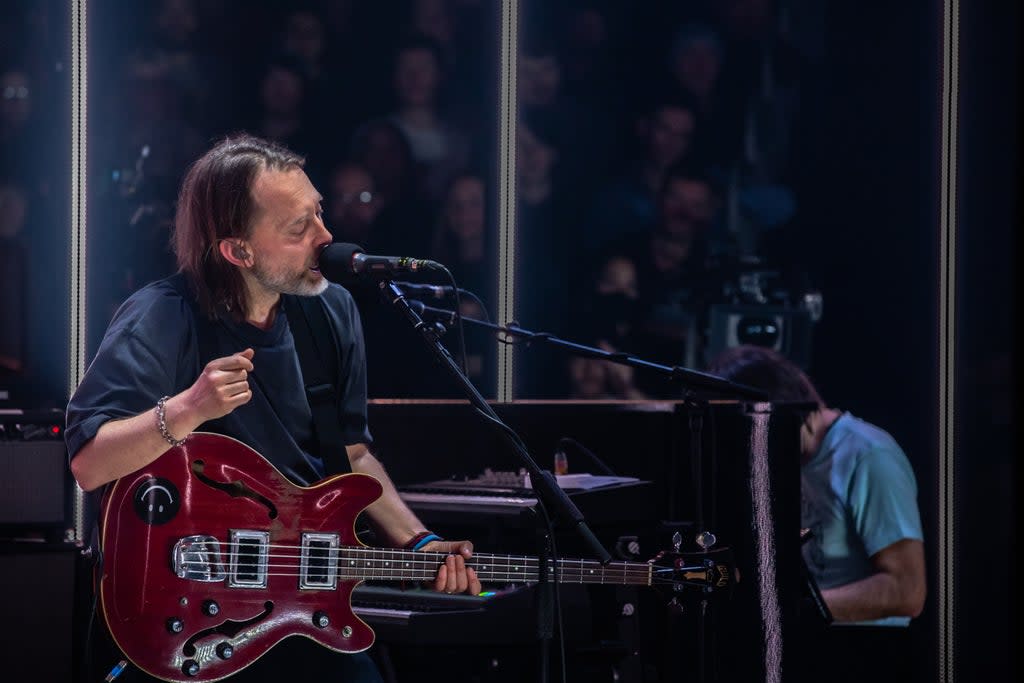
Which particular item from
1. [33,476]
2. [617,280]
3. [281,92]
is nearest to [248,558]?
[33,476]

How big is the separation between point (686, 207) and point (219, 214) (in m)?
3.00

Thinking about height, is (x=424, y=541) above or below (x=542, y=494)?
below

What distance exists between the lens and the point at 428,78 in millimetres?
5355

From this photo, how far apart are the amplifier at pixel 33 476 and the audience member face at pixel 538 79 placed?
8.59 ft

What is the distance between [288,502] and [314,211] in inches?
29.1

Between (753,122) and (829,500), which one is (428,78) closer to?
(753,122)

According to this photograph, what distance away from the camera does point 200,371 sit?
286 centimetres

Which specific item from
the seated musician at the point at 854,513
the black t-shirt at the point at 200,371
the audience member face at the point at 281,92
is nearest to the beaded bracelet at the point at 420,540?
the black t-shirt at the point at 200,371

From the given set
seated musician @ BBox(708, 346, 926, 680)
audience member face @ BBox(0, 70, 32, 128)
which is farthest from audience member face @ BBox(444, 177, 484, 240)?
audience member face @ BBox(0, 70, 32, 128)

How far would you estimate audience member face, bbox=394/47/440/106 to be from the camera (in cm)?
532

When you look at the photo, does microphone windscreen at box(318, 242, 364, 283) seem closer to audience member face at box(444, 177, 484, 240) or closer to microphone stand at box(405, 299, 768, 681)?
microphone stand at box(405, 299, 768, 681)

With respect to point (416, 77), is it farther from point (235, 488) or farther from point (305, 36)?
point (235, 488)

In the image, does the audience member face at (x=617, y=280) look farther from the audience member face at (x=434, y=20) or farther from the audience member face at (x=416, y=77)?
the audience member face at (x=434, y=20)

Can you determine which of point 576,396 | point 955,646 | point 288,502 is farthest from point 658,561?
point 955,646
